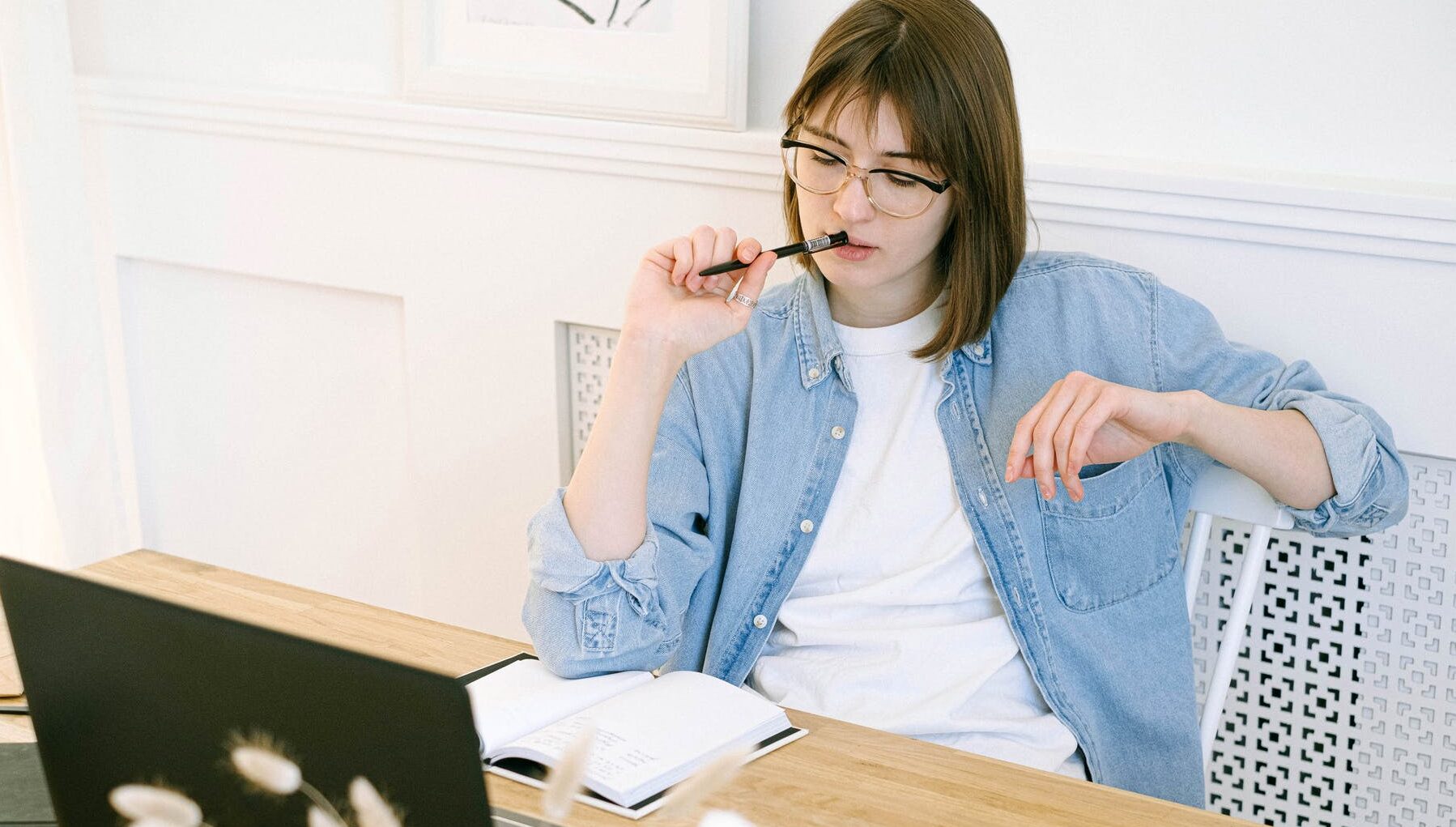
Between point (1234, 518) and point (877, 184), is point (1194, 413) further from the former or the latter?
point (877, 184)

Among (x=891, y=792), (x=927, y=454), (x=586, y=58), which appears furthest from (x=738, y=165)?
(x=891, y=792)

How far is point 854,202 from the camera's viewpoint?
1162 millimetres

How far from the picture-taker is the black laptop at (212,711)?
526mm

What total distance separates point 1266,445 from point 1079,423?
0.61 feet

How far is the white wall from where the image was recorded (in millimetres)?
1302

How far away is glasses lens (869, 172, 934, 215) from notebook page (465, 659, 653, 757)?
0.46 meters

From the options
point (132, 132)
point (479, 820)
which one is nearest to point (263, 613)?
point (479, 820)

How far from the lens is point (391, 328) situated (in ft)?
6.47

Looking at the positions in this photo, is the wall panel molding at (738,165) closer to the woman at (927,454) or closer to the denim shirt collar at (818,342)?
the woman at (927,454)

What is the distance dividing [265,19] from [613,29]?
0.63 meters

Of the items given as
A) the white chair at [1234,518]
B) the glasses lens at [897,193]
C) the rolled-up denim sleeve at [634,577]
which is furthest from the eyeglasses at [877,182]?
the white chair at [1234,518]

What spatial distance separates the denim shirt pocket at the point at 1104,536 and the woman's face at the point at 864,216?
0.26 meters

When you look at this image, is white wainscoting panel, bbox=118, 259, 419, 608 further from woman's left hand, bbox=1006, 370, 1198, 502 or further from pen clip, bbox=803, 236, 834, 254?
woman's left hand, bbox=1006, 370, 1198, 502

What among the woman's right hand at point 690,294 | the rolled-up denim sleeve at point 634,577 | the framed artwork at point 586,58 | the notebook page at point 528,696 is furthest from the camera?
the framed artwork at point 586,58
